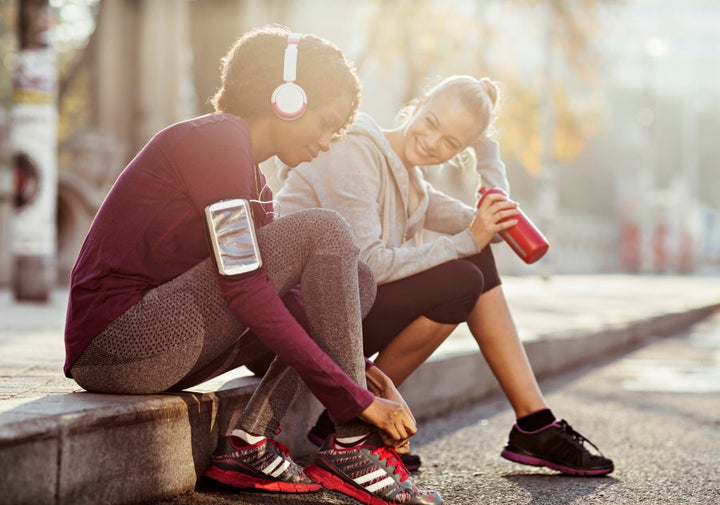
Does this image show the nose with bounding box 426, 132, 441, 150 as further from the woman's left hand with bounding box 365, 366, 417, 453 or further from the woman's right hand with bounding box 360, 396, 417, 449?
the woman's right hand with bounding box 360, 396, 417, 449

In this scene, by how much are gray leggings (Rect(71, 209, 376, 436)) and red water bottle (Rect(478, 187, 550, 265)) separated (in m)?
0.75

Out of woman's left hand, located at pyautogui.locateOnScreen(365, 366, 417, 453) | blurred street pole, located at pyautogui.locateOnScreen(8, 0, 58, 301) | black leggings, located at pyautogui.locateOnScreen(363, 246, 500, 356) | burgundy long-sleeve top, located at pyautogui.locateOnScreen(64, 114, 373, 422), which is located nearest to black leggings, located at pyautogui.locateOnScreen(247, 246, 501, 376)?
black leggings, located at pyautogui.locateOnScreen(363, 246, 500, 356)

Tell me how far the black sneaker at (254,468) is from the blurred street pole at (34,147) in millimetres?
6953

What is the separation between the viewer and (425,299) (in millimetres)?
3445

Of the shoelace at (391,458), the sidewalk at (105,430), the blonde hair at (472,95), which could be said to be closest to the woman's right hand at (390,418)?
the shoelace at (391,458)

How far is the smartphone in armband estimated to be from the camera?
2555mm

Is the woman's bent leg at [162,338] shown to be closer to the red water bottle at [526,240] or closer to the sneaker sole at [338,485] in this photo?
the sneaker sole at [338,485]

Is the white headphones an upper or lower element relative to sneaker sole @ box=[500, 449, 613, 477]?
upper

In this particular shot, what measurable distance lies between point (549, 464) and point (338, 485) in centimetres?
99

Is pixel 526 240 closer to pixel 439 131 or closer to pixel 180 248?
pixel 439 131

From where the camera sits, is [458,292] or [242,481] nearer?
[242,481]

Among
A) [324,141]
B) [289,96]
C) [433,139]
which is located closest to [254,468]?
[324,141]

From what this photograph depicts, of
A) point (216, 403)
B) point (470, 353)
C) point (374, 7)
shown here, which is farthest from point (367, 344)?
point (374, 7)

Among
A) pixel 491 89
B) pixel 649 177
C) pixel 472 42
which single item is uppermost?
pixel 472 42
